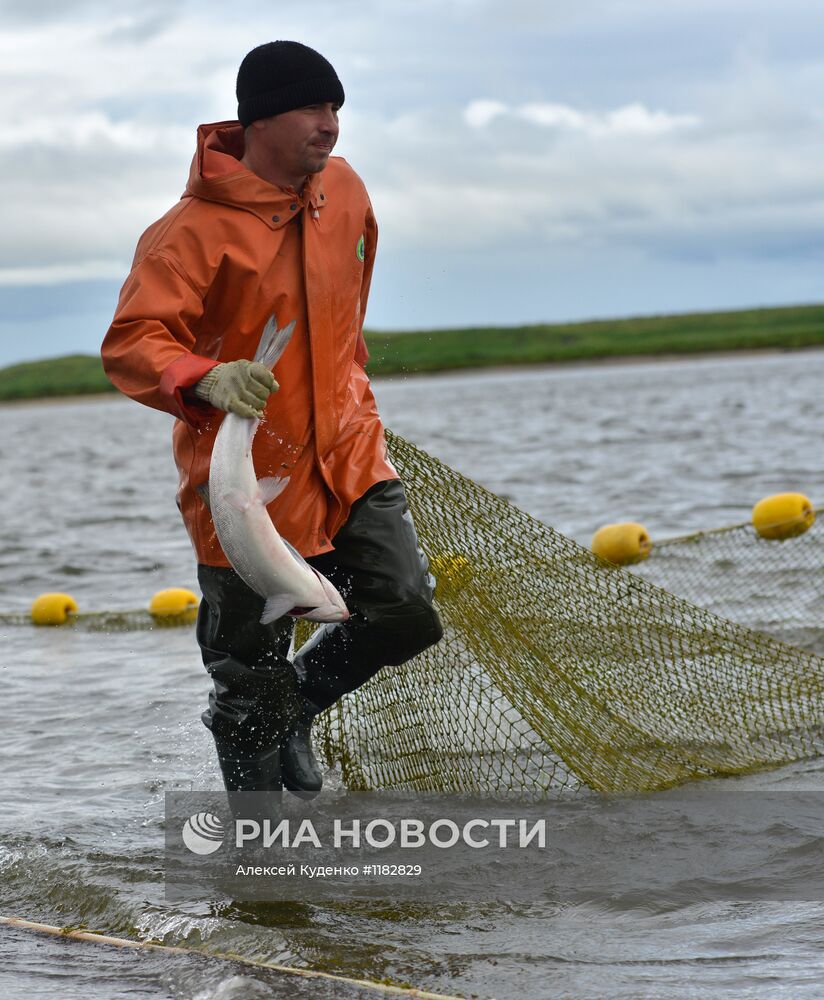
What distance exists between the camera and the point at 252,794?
4.72 m

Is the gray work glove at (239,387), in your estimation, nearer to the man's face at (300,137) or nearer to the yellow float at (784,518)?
the man's face at (300,137)

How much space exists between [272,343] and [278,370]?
0.27 m

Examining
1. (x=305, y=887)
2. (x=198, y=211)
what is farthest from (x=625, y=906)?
(x=198, y=211)

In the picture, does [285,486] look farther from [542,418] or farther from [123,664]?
[542,418]

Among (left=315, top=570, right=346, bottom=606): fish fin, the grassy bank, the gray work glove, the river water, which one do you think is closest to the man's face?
the gray work glove

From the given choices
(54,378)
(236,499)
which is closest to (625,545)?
(236,499)

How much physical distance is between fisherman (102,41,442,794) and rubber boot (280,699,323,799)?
16 cm

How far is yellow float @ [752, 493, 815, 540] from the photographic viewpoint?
27.2 feet

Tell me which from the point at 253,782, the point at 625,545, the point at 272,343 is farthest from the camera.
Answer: the point at 625,545

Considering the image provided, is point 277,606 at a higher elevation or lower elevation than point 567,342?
lower

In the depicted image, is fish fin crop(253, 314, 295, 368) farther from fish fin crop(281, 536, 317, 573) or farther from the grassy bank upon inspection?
the grassy bank

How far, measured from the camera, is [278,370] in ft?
13.8

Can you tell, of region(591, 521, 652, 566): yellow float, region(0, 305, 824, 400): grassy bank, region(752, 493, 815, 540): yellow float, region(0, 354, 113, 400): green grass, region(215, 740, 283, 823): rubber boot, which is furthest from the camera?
region(0, 354, 113, 400): green grass

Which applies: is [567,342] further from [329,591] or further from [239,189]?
[329,591]
